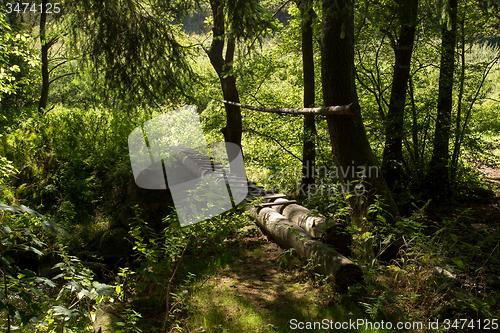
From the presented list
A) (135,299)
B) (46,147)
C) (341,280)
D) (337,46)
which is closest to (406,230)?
(341,280)

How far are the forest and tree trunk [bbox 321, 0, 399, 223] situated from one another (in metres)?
0.02

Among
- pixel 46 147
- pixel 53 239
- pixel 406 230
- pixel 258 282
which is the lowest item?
pixel 53 239

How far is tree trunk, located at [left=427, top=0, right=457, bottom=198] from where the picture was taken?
6.83 m

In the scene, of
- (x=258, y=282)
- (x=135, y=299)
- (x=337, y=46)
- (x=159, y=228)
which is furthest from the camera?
(x=159, y=228)

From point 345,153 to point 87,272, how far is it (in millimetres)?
3565

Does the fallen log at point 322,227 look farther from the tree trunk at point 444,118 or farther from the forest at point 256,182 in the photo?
the tree trunk at point 444,118

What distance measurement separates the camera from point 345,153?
184 inches

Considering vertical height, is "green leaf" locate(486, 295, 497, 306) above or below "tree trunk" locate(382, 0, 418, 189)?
below

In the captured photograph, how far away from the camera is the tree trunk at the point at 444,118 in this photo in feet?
22.4

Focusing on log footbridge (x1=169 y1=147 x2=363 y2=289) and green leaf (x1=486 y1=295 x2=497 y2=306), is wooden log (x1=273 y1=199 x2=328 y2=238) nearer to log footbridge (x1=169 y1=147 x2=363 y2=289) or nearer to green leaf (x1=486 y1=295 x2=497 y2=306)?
log footbridge (x1=169 y1=147 x2=363 y2=289)

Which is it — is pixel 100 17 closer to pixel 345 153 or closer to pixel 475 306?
pixel 345 153

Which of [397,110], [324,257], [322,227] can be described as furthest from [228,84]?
[324,257]

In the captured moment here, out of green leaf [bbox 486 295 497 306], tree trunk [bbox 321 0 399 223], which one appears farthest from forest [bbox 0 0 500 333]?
green leaf [bbox 486 295 497 306]

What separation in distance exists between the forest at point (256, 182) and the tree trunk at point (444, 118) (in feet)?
0.14
